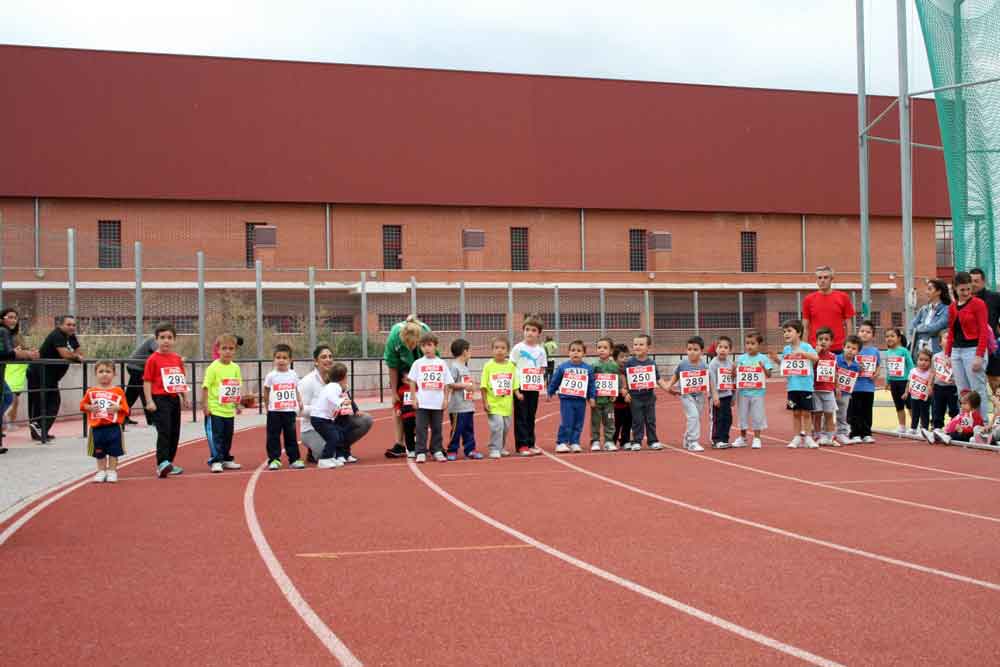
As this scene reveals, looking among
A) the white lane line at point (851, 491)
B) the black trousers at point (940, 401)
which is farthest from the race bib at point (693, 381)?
the black trousers at point (940, 401)

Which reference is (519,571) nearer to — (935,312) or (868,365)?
(935,312)

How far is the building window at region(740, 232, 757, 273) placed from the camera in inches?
1975

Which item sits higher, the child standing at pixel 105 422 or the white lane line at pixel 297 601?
the child standing at pixel 105 422

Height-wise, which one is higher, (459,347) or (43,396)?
(459,347)

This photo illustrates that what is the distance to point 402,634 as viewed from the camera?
5305 mm

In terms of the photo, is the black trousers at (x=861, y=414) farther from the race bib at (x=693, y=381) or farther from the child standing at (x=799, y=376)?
the race bib at (x=693, y=381)

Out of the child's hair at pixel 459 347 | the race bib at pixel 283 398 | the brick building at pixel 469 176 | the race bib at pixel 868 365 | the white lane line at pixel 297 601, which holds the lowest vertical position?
the white lane line at pixel 297 601

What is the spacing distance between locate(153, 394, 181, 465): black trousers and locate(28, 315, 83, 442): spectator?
4.03m

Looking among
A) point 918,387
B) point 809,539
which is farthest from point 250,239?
point 809,539

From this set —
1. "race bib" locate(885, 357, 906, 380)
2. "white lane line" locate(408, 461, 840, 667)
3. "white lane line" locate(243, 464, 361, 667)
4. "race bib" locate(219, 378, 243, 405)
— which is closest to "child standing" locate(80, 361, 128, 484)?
"race bib" locate(219, 378, 243, 405)

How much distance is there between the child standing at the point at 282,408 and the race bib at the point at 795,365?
20.0 ft

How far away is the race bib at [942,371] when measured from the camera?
44.8 ft

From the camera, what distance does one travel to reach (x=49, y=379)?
52.4ft

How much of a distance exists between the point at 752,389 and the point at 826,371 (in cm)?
96
